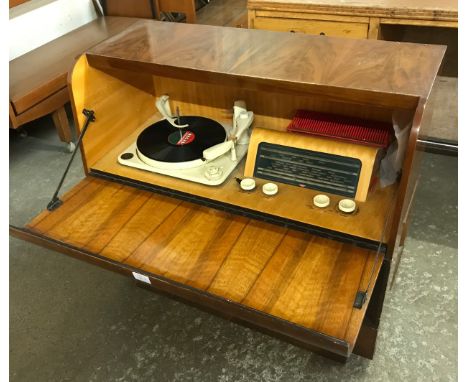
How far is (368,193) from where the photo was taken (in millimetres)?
1081

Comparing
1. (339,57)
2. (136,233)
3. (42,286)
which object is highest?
(339,57)

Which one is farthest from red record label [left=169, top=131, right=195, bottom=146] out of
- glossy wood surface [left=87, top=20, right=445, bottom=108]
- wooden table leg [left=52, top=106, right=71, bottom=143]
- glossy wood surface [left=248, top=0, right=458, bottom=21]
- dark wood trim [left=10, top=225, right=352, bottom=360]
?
wooden table leg [left=52, top=106, right=71, bottom=143]

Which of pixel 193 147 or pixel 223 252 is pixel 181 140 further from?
pixel 223 252

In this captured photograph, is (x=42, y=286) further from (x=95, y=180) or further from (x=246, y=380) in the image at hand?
(x=246, y=380)

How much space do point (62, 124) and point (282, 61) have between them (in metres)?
1.67

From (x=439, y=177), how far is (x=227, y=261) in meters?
1.43

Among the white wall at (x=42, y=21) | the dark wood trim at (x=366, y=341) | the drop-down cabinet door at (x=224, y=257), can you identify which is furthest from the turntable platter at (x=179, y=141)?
the white wall at (x=42, y=21)

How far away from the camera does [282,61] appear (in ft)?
3.31

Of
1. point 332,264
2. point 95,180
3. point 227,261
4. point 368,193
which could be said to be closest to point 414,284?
point 368,193

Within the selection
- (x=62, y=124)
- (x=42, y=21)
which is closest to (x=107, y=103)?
(x=62, y=124)

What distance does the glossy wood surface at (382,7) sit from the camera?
1594 mm

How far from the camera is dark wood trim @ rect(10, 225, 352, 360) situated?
80 centimetres

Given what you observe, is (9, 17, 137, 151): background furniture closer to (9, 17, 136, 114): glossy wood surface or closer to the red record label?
(9, 17, 136, 114): glossy wood surface

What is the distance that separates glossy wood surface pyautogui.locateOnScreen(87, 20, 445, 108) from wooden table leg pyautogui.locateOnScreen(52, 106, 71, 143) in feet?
3.96
